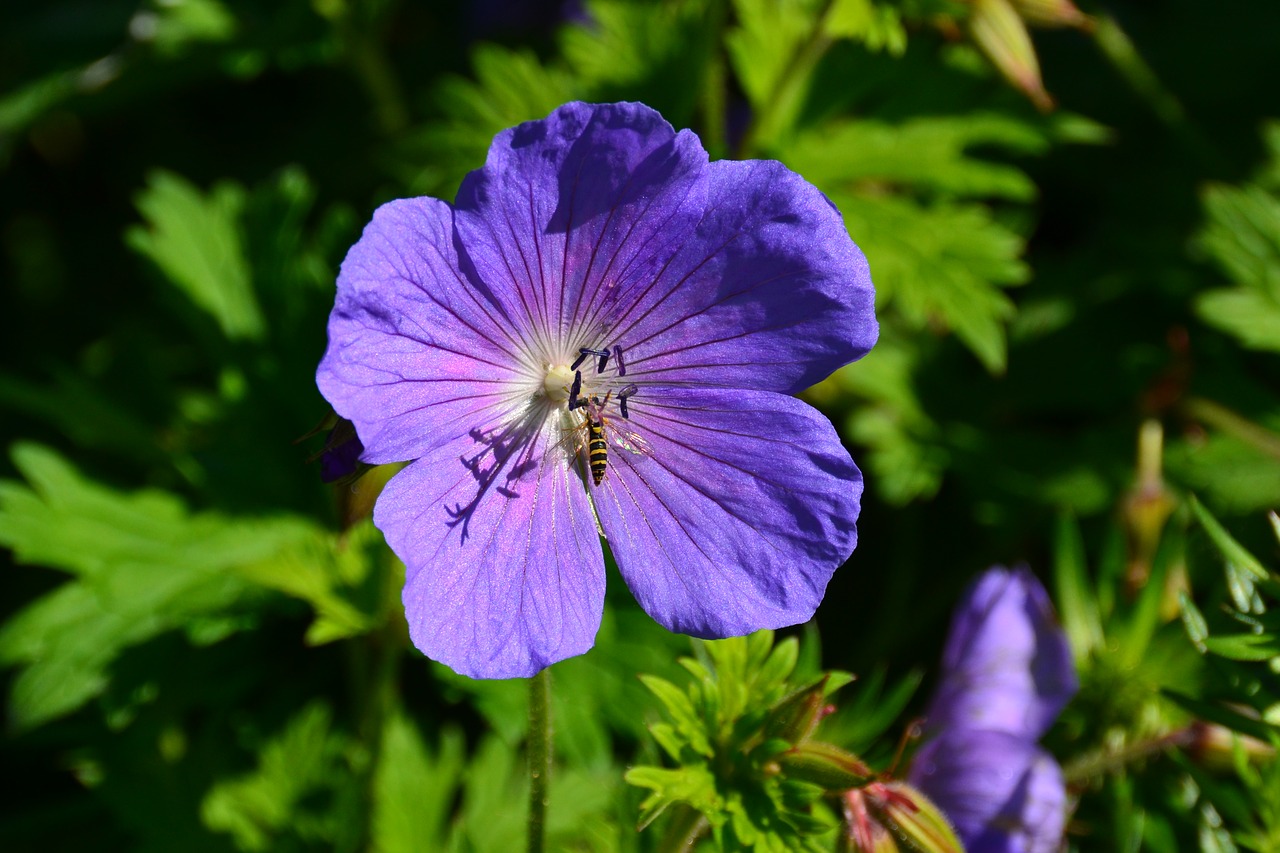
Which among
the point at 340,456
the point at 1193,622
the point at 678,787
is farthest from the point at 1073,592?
the point at 340,456

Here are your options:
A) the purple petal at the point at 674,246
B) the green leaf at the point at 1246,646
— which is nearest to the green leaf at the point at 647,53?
the purple petal at the point at 674,246

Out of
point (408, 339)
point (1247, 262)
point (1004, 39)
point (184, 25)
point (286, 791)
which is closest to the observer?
point (408, 339)

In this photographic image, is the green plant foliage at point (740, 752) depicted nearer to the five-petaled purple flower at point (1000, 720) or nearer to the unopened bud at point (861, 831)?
the unopened bud at point (861, 831)

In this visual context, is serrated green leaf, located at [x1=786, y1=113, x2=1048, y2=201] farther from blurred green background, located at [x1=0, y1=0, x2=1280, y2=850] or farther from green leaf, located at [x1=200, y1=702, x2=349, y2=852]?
green leaf, located at [x1=200, y1=702, x2=349, y2=852]

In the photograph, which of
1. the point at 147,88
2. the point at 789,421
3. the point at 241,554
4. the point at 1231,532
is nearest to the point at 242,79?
the point at 147,88

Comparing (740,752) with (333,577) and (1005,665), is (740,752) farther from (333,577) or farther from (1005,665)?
(333,577)

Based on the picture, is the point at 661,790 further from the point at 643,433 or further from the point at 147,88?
the point at 147,88
